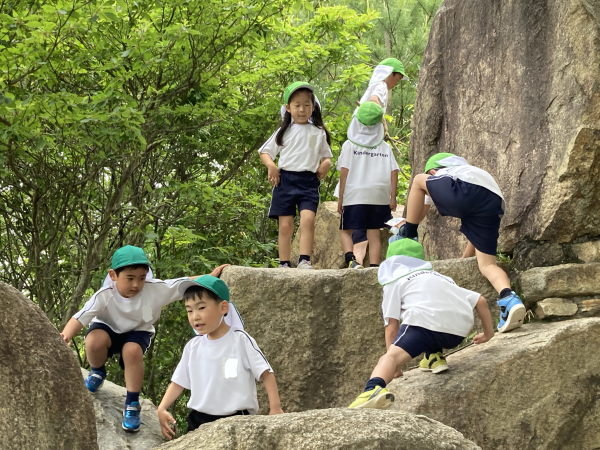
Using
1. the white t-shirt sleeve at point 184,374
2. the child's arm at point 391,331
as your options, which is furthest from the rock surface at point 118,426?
the child's arm at point 391,331

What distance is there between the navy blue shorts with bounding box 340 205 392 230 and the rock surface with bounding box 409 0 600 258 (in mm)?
532

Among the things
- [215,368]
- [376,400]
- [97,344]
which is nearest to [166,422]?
[215,368]

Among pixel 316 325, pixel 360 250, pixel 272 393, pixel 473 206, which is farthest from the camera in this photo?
pixel 360 250

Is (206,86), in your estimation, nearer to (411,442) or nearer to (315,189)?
(315,189)

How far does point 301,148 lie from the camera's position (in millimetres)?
6035

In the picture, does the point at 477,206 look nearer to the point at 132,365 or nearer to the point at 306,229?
the point at 306,229

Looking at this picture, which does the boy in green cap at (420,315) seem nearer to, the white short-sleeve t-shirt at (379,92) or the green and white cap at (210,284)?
the green and white cap at (210,284)

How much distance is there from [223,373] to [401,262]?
1.32 m

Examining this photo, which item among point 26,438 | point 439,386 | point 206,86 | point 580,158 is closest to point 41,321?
point 26,438

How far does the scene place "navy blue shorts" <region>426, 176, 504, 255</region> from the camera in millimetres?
4883

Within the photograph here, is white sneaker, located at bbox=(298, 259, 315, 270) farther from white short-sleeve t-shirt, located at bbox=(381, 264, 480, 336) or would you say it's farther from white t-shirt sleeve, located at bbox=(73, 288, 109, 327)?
white t-shirt sleeve, located at bbox=(73, 288, 109, 327)

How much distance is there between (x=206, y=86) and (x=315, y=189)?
2.35 m

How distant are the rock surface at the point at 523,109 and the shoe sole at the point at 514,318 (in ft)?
2.69

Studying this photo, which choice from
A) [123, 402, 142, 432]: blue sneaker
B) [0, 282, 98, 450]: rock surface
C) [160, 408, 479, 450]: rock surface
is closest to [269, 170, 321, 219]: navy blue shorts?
[123, 402, 142, 432]: blue sneaker
